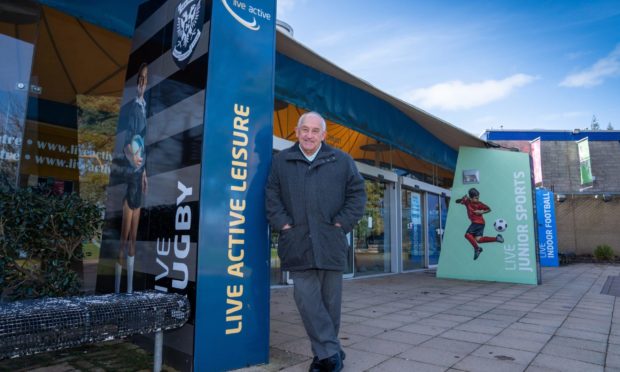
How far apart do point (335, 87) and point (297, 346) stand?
3610 millimetres

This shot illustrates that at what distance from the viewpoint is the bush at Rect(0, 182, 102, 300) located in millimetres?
2770

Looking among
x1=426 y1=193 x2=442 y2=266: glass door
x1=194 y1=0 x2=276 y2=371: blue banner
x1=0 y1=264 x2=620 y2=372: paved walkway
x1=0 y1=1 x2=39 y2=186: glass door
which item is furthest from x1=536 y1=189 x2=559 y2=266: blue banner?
x1=0 y1=1 x2=39 y2=186: glass door

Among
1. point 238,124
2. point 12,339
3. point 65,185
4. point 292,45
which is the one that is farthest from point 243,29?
point 65,185

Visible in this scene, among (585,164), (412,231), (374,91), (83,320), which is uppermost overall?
(585,164)

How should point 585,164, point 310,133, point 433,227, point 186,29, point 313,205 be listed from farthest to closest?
1. point 585,164
2. point 433,227
3. point 186,29
4. point 310,133
5. point 313,205

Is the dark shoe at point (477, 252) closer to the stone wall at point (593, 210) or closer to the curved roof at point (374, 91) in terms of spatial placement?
the curved roof at point (374, 91)

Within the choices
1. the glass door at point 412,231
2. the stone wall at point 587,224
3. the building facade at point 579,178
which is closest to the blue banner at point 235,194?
the glass door at point 412,231

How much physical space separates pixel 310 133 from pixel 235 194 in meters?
0.64

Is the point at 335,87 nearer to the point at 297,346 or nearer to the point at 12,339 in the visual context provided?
the point at 297,346

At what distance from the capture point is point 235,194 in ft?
8.52

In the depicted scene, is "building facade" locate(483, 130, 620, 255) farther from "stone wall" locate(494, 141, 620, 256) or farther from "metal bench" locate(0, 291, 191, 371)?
"metal bench" locate(0, 291, 191, 371)

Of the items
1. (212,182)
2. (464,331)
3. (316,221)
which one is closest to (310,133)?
(316,221)

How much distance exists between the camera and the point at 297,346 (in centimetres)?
319

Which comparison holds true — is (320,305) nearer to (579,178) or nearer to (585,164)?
(585,164)
